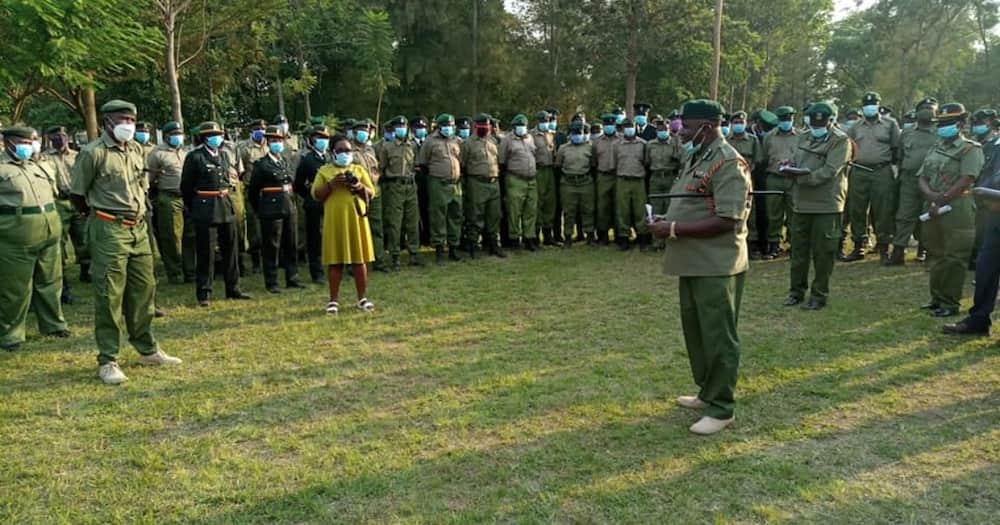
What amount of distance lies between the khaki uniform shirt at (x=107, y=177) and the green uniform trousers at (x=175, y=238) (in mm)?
3338

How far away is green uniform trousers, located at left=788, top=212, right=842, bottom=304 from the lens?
6.96 meters

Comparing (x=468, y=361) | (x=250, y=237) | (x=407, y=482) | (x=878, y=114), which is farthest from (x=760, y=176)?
(x=407, y=482)

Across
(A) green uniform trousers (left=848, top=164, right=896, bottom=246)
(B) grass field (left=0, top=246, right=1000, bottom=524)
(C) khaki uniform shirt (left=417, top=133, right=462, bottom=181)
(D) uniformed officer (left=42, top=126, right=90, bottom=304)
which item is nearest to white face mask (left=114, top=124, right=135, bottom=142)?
(B) grass field (left=0, top=246, right=1000, bottom=524)

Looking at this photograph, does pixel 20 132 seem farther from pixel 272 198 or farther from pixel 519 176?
pixel 519 176

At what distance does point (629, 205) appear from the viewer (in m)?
10.8

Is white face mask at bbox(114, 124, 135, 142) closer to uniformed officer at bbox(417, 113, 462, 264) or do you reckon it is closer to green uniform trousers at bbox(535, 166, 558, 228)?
uniformed officer at bbox(417, 113, 462, 264)

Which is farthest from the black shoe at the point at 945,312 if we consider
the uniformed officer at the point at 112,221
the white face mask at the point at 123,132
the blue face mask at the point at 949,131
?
the white face mask at the point at 123,132

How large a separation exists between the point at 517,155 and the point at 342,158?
3744mm

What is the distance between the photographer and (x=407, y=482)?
3.79 meters

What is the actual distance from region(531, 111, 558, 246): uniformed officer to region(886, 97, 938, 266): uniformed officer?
190 inches

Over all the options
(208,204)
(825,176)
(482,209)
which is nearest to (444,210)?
(482,209)

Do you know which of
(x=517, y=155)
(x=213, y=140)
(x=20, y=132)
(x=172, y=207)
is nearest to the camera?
(x=20, y=132)

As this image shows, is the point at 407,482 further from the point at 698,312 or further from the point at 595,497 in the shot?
the point at 698,312

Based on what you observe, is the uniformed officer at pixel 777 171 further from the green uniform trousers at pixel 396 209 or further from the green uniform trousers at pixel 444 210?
the green uniform trousers at pixel 396 209
